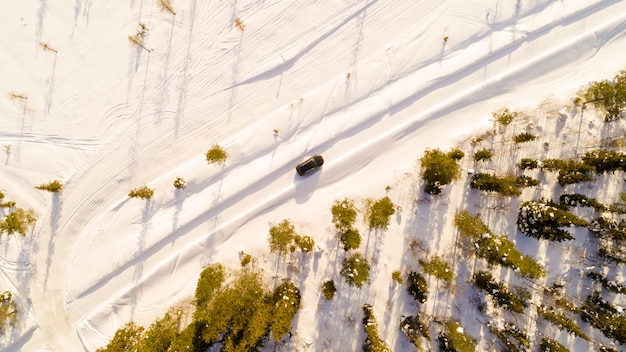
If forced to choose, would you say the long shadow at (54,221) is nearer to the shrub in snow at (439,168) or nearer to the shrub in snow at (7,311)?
the shrub in snow at (7,311)

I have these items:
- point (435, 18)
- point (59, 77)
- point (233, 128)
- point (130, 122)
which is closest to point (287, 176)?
point (233, 128)

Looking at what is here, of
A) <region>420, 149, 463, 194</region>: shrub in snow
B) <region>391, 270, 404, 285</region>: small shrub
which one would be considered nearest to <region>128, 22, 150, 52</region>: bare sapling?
<region>420, 149, 463, 194</region>: shrub in snow

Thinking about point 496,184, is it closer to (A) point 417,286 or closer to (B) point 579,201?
(B) point 579,201

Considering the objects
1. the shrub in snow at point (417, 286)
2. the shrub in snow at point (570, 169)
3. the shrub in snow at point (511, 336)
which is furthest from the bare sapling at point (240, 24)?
the shrub in snow at point (511, 336)

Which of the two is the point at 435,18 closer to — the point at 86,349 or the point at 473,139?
the point at 473,139

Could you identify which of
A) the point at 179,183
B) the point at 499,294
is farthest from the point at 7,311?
the point at 499,294
